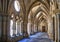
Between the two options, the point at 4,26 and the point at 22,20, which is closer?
the point at 4,26

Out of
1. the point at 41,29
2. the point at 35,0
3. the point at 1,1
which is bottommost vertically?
the point at 41,29

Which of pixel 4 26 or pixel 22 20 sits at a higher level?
pixel 22 20

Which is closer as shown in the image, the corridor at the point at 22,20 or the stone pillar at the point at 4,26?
the corridor at the point at 22,20

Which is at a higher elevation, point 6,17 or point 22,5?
point 22,5

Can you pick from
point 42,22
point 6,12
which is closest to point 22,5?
point 6,12

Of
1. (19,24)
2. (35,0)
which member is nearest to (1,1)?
(19,24)

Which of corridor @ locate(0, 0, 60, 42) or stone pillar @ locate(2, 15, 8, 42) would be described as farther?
stone pillar @ locate(2, 15, 8, 42)

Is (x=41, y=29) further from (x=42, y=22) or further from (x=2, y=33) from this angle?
(x=2, y=33)

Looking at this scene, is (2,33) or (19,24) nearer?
(2,33)

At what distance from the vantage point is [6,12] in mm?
14570

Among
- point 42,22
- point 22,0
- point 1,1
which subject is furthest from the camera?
point 42,22

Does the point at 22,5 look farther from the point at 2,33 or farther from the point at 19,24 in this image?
the point at 2,33

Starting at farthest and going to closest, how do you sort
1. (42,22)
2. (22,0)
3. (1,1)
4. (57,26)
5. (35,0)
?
(42,22) < (35,0) < (22,0) < (1,1) < (57,26)

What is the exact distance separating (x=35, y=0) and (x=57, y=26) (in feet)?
45.1
